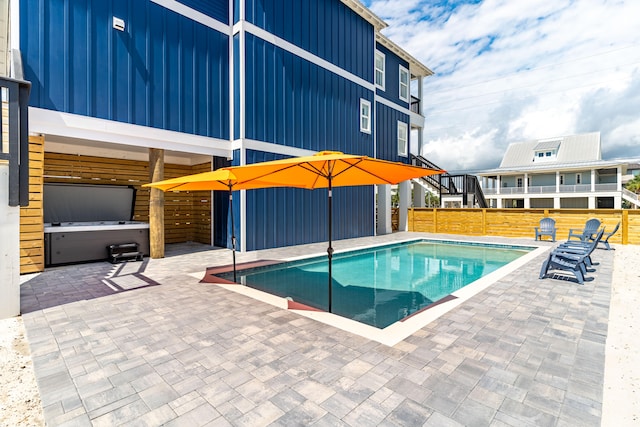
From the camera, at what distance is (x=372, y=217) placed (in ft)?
48.5

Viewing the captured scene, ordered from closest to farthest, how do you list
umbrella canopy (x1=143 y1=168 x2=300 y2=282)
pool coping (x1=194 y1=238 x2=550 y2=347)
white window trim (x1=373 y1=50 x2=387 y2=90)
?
pool coping (x1=194 y1=238 x2=550 y2=347) < umbrella canopy (x1=143 y1=168 x2=300 y2=282) < white window trim (x1=373 y1=50 x2=387 y2=90)

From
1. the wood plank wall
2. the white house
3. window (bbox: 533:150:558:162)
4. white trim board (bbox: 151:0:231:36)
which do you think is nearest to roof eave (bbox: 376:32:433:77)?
white trim board (bbox: 151:0:231:36)

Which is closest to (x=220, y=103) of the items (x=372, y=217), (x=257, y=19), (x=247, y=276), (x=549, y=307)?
(x=257, y=19)

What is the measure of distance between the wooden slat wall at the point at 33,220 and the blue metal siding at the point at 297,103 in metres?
5.00

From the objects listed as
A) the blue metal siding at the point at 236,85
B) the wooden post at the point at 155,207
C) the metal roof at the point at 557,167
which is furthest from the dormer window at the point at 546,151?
the wooden post at the point at 155,207

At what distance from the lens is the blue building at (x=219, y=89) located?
22.9 feet

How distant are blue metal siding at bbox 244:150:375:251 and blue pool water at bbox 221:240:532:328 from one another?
214 cm

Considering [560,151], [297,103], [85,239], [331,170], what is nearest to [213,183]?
[331,170]

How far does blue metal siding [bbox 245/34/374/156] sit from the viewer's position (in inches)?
394

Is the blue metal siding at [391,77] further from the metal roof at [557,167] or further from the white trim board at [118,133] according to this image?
the metal roof at [557,167]

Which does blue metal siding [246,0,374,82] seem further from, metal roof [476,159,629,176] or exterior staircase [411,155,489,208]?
metal roof [476,159,629,176]

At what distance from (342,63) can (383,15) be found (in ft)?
12.1

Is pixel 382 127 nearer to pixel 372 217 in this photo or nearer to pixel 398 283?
pixel 372 217

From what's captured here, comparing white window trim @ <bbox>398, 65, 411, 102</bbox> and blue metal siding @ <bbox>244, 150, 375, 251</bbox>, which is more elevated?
white window trim @ <bbox>398, 65, 411, 102</bbox>
